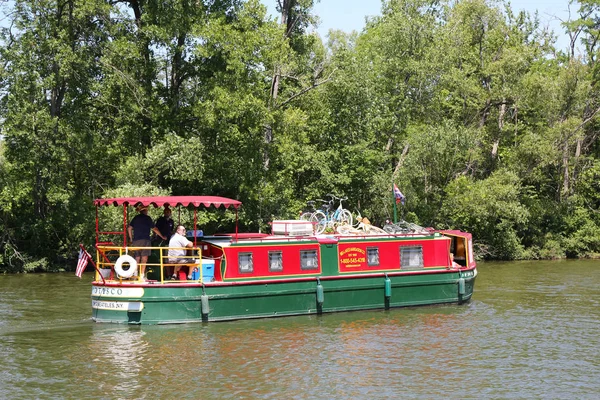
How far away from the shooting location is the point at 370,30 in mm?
59656

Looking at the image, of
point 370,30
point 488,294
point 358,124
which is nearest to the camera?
point 488,294

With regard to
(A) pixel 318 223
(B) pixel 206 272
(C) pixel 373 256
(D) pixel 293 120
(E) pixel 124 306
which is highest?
(D) pixel 293 120

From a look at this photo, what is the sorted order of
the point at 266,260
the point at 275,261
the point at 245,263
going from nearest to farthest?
the point at 245,263
the point at 266,260
the point at 275,261

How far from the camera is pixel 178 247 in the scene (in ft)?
73.2

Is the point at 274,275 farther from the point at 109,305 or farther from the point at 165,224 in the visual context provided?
the point at 109,305

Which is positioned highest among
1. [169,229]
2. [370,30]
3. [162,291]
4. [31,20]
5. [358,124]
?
[370,30]

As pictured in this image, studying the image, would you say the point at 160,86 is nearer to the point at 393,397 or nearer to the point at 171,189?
the point at 171,189

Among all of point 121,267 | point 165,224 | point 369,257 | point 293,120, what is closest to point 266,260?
point 165,224

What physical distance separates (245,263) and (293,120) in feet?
59.6

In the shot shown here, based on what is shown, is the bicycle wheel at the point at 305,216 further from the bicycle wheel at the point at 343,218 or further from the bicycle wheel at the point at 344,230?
the bicycle wheel at the point at 344,230

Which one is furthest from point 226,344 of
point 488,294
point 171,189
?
point 171,189

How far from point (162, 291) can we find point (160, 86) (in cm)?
2028

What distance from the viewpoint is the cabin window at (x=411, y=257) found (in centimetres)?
2586

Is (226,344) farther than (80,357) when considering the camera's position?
Yes
